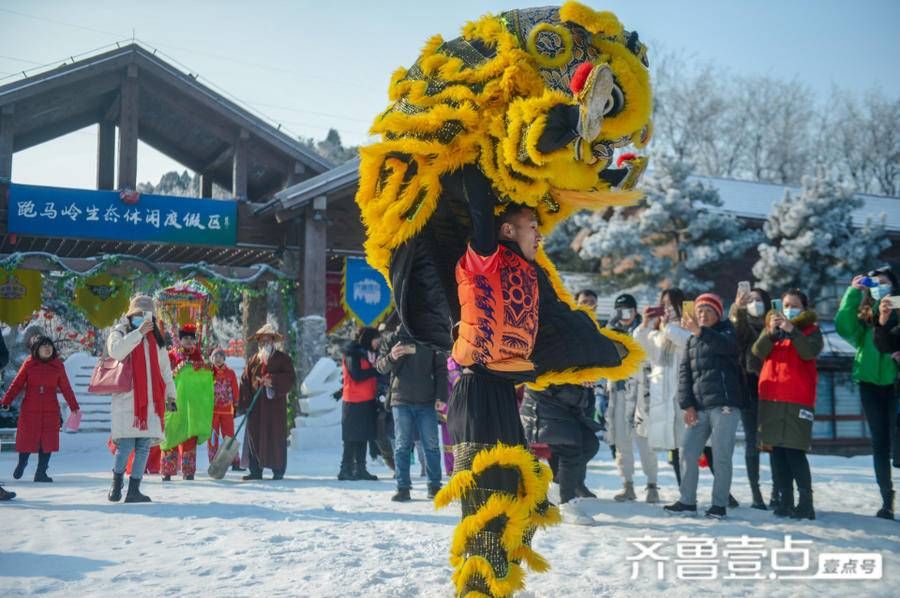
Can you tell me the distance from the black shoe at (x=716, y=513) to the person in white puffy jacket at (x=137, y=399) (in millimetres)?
4609

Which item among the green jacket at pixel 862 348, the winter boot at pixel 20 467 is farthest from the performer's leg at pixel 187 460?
the green jacket at pixel 862 348

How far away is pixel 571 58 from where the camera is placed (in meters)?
3.67

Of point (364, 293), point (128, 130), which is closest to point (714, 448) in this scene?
point (364, 293)

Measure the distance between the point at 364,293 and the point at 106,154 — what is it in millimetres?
5380

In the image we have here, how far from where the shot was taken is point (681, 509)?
6680mm

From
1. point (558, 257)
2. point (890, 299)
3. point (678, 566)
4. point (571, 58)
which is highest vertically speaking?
point (558, 257)

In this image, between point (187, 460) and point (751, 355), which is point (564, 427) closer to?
point (751, 355)

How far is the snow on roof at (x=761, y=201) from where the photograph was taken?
21469mm

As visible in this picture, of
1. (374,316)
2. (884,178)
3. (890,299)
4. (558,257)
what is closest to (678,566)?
(890,299)

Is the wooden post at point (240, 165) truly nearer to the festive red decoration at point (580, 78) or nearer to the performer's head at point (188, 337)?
the performer's head at point (188, 337)

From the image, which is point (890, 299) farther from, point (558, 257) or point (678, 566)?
point (558, 257)

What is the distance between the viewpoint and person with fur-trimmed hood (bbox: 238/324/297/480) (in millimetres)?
9516

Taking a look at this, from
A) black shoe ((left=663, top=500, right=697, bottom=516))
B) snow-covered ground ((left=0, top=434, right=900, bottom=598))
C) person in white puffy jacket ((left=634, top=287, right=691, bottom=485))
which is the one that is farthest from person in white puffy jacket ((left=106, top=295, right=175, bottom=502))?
Answer: black shoe ((left=663, top=500, right=697, bottom=516))

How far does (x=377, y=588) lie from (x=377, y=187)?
198 cm
